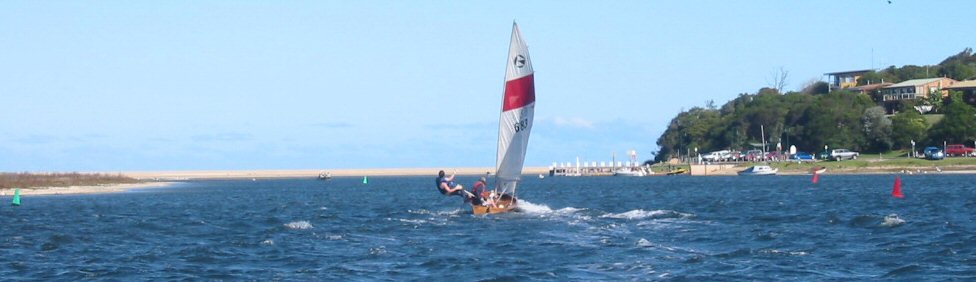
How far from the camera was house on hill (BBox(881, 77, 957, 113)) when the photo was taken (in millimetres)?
167500

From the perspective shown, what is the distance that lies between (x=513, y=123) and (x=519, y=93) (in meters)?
1.21

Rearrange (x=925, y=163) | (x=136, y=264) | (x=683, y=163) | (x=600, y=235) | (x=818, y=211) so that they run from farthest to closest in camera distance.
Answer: (x=683, y=163) → (x=925, y=163) → (x=818, y=211) → (x=600, y=235) → (x=136, y=264)

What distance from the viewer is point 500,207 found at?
48781 mm

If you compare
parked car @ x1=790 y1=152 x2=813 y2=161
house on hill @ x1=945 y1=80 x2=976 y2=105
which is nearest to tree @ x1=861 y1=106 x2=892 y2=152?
parked car @ x1=790 y1=152 x2=813 y2=161

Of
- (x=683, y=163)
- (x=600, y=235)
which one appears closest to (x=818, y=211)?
(x=600, y=235)

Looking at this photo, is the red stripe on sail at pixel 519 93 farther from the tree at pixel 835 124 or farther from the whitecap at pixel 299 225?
the tree at pixel 835 124

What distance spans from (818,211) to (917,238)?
14474 millimetres

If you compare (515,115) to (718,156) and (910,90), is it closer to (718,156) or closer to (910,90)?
(718,156)

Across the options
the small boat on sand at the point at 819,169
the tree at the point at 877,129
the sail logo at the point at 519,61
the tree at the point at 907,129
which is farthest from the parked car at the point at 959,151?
the sail logo at the point at 519,61

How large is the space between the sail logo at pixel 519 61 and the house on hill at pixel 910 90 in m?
128

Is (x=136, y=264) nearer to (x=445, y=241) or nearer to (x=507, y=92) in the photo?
(x=445, y=241)

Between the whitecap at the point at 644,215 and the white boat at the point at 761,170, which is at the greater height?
the white boat at the point at 761,170

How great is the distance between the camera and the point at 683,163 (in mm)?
174625

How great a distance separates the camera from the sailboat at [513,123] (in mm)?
48094
